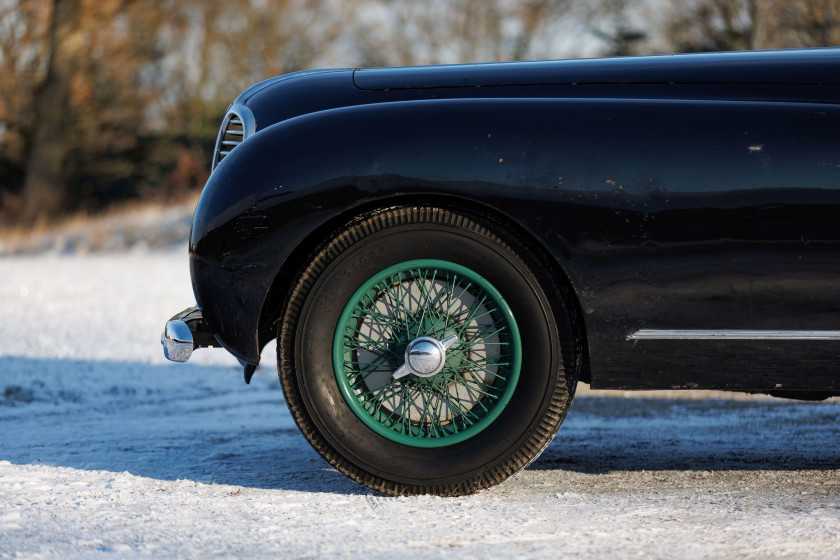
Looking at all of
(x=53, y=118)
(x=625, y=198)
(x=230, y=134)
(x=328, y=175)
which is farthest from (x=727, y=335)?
(x=53, y=118)

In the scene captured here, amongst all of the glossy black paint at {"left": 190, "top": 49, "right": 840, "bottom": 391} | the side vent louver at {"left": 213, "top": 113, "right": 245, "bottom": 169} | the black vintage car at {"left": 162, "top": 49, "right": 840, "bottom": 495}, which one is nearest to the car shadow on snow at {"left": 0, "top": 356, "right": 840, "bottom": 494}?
the black vintage car at {"left": 162, "top": 49, "right": 840, "bottom": 495}

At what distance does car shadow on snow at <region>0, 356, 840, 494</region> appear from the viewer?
3994mm

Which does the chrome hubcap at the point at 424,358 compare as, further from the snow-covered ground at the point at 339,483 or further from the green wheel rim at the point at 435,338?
the snow-covered ground at the point at 339,483

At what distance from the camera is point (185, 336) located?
11.4 feet

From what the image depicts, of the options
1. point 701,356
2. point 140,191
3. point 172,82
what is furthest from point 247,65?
point 701,356

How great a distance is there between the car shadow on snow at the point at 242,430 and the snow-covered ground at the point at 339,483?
0.02 meters

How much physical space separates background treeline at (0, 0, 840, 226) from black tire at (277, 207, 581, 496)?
19.6m

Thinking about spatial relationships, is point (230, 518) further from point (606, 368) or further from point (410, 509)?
point (606, 368)

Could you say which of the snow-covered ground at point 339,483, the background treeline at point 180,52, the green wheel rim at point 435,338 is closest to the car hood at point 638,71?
the green wheel rim at point 435,338

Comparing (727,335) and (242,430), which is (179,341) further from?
(727,335)

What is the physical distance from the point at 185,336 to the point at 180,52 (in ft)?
97.7

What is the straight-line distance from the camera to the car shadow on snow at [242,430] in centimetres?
399

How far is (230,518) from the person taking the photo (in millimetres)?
3170

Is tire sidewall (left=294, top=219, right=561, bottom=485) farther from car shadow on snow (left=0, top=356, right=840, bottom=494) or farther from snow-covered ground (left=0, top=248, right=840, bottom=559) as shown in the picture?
car shadow on snow (left=0, top=356, right=840, bottom=494)
